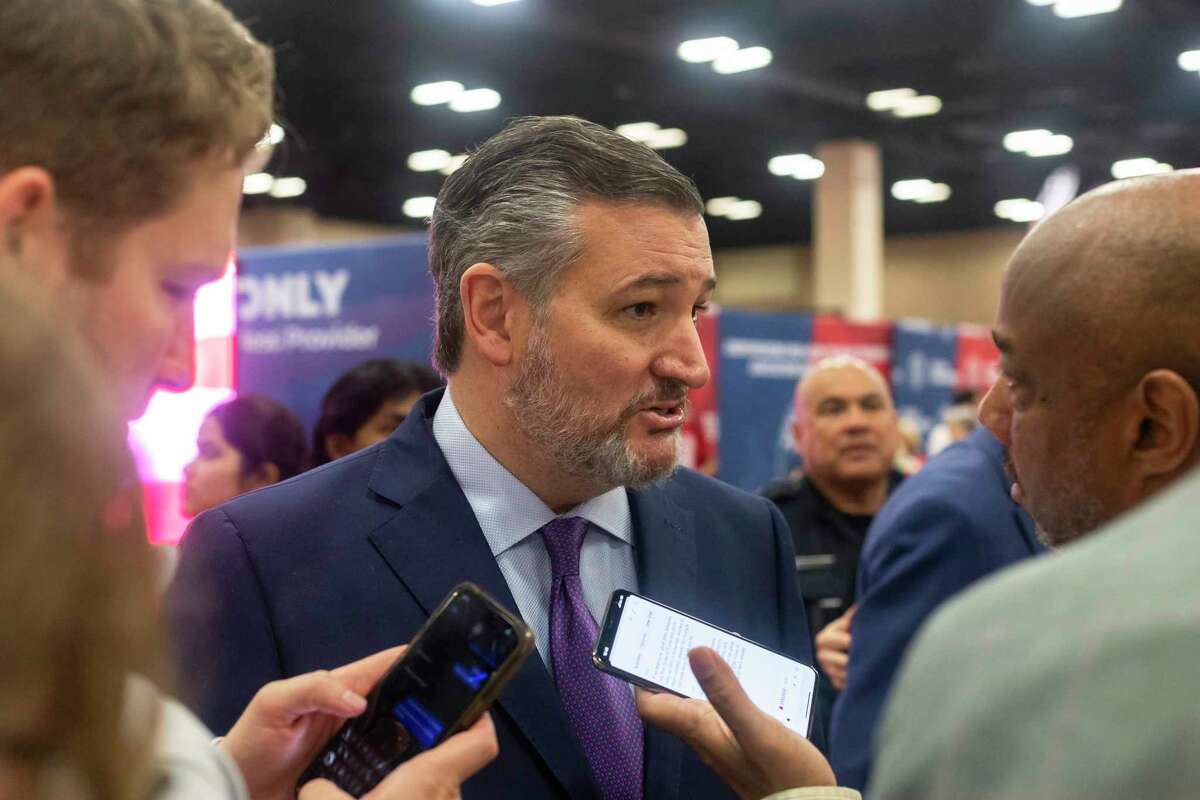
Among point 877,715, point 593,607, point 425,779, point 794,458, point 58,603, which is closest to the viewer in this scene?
point 58,603

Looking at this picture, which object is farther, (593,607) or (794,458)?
(794,458)

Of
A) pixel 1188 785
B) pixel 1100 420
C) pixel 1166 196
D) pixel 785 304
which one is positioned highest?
pixel 785 304

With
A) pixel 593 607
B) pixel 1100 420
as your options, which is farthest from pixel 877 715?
pixel 1100 420

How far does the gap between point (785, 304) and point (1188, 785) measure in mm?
25012

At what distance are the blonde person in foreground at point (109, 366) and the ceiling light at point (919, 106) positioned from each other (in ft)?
44.7

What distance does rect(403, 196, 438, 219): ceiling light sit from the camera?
20.2 m

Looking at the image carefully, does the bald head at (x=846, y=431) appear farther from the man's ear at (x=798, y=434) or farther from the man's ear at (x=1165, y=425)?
the man's ear at (x=1165, y=425)

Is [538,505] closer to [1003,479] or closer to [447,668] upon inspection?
[447,668]

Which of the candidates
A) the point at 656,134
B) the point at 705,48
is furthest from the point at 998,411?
the point at 656,134

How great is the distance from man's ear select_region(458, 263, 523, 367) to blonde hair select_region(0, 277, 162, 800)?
4.30 ft

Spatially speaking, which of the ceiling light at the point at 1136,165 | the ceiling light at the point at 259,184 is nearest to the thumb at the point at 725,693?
the ceiling light at the point at 259,184

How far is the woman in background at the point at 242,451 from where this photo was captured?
448cm

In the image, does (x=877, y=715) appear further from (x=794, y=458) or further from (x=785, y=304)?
(x=785, y=304)

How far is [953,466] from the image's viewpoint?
2.91 metres
